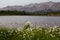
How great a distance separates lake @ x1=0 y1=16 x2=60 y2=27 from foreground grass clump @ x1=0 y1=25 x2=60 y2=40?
0.21 feet

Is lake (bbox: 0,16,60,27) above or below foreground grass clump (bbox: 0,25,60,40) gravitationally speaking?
above

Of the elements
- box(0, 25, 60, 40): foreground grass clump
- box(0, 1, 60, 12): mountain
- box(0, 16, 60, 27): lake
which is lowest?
box(0, 25, 60, 40): foreground grass clump

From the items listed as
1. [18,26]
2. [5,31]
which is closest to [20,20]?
[18,26]

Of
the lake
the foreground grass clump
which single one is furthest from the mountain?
the foreground grass clump

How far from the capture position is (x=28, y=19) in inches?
85.0

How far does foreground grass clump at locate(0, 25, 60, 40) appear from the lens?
6.74 feet

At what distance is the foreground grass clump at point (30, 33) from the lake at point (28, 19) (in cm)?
6

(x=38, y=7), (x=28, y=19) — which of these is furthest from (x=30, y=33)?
(x=38, y=7)

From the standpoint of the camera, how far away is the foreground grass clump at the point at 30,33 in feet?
6.74

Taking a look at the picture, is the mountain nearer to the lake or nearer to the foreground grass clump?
the lake

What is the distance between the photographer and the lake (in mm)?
2105

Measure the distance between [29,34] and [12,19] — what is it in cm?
30

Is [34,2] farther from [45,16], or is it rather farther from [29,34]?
[29,34]

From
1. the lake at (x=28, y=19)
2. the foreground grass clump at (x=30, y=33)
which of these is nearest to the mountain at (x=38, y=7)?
the lake at (x=28, y=19)
